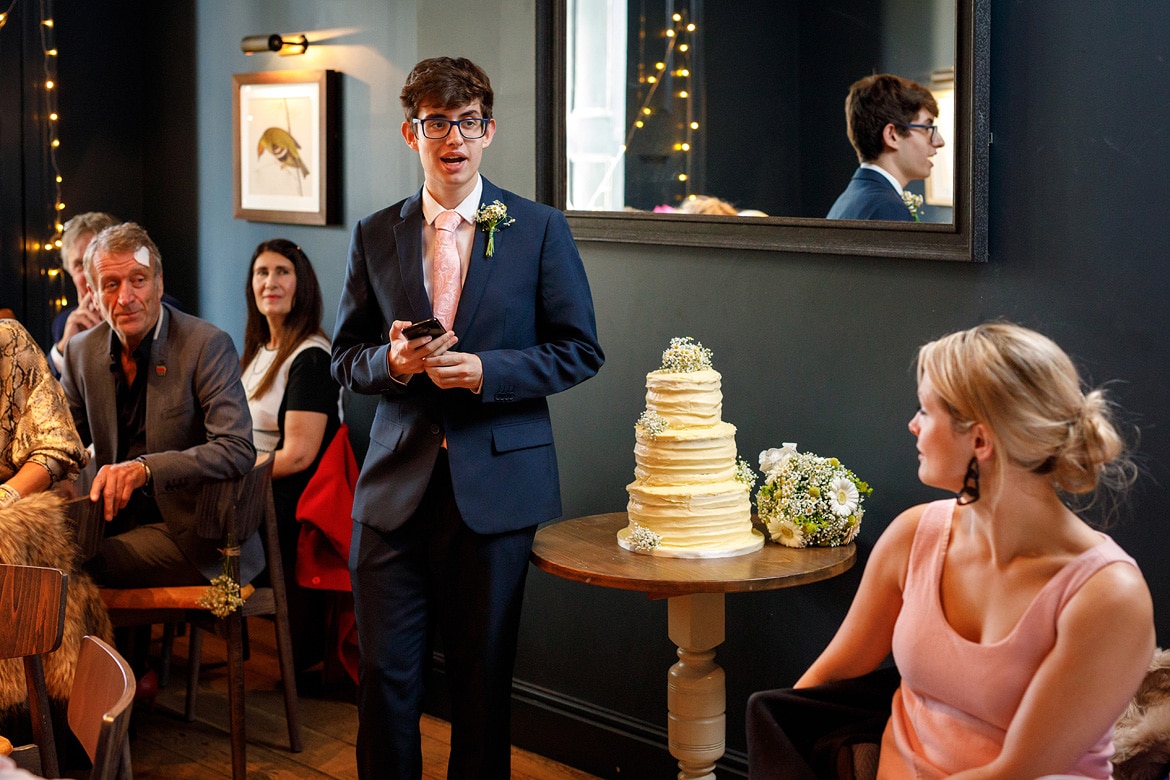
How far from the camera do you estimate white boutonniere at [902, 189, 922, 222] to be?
279 centimetres

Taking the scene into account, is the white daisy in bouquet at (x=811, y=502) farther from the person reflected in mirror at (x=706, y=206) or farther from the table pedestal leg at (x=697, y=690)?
the person reflected in mirror at (x=706, y=206)

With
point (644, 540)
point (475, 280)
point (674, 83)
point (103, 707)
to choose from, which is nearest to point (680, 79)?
point (674, 83)

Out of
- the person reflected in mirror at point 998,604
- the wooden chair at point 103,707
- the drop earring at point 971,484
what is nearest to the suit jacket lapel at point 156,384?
the wooden chair at point 103,707

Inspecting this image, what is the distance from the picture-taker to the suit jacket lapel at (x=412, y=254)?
2760mm

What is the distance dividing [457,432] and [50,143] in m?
3.30

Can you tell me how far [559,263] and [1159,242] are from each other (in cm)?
125

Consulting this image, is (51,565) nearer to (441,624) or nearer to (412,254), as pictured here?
(441,624)

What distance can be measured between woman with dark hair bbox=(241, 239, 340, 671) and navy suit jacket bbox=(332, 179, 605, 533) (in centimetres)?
132

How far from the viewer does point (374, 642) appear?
2.82 meters

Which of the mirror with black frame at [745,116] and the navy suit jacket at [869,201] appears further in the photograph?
the navy suit jacket at [869,201]

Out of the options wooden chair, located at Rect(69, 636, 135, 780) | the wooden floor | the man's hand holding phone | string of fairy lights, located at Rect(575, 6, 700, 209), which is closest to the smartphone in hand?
the man's hand holding phone

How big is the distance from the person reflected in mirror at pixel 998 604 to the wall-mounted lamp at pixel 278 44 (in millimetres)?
3249

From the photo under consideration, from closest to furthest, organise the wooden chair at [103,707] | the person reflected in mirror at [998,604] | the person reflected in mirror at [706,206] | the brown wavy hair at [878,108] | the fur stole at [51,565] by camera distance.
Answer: the wooden chair at [103,707] → the person reflected in mirror at [998,604] → the brown wavy hair at [878,108] → the fur stole at [51,565] → the person reflected in mirror at [706,206]

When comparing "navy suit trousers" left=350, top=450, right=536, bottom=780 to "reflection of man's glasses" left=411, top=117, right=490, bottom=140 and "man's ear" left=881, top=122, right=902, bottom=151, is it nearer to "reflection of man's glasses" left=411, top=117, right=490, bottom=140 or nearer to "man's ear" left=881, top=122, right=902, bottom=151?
"reflection of man's glasses" left=411, top=117, right=490, bottom=140
